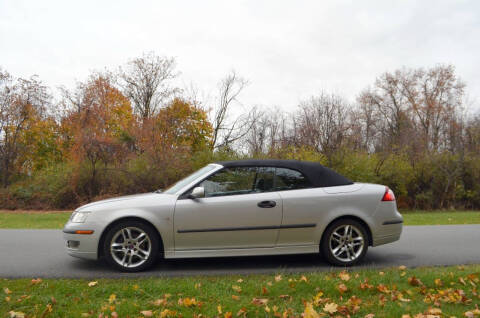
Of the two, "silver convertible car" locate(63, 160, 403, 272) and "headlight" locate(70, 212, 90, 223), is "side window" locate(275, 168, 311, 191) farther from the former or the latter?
"headlight" locate(70, 212, 90, 223)

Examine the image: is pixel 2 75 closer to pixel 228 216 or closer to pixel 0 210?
pixel 0 210

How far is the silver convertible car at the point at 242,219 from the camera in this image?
571cm

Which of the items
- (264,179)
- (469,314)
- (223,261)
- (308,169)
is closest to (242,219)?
(264,179)

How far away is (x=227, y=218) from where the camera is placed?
19.0ft

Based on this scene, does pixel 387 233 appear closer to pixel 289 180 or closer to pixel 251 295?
pixel 289 180

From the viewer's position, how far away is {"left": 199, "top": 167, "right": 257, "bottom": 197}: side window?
5961 mm

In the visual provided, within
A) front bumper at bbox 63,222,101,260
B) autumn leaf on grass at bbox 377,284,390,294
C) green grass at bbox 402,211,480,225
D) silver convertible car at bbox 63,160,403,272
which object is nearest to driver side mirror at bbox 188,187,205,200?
silver convertible car at bbox 63,160,403,272

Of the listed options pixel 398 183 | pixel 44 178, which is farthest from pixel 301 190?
pixel 44 178

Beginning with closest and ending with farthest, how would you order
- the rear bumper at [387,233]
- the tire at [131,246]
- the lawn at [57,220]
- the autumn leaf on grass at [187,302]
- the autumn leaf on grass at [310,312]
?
the autumn leaf on grass at [310,312] → the autumn leaf on grass at [187,302] → the tire at [131,246] → the rear bumper at [387,233] → the lawn at [57,220]

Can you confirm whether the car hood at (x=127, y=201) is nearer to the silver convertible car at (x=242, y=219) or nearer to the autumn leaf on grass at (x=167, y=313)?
the silver convertible car at (x=242, y=219)

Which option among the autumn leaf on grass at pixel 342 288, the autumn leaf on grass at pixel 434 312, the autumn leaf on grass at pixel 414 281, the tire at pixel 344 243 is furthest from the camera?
the tire at pixel 344 243

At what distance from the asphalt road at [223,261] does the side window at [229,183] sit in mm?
1102

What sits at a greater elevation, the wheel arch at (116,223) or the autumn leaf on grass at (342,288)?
the wheel arch at (116,223)

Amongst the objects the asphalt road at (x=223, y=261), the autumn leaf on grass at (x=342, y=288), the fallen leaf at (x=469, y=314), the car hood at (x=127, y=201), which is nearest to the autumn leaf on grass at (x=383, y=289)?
the autumn leaf on grass at (x=342, y=288)
